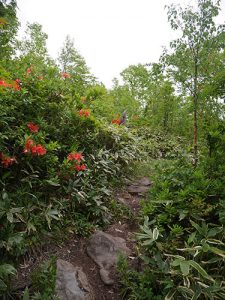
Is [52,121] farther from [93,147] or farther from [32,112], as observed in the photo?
[93,147]

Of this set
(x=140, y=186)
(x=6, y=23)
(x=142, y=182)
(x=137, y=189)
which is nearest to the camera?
(x=6, y=23)

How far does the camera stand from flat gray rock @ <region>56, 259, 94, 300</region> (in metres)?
2.45

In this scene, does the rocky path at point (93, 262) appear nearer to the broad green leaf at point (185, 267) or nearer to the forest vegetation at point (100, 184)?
the forest vegetation at point (100, 184)

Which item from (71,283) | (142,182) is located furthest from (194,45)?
(71,283)

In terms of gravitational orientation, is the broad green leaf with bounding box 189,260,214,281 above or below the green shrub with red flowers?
below

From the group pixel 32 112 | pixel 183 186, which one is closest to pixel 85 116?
pixel 32 112

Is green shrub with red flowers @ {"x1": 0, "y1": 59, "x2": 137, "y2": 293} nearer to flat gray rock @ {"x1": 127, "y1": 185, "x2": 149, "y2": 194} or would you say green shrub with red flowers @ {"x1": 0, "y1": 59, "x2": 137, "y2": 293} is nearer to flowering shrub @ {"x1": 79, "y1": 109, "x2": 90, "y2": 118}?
flowering shrub @ {"x1": 79, "y1": 109, "x2": 90, "y2": 118}

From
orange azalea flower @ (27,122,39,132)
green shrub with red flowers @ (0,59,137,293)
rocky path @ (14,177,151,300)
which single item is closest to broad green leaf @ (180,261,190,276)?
rocky path @ (14,177,151,300)

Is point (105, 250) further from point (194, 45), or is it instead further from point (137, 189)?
point (194, 45)

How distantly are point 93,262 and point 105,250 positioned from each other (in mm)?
221

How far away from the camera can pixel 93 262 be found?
3.01 meters

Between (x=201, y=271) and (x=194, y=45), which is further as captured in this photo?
(x=194, y=45)

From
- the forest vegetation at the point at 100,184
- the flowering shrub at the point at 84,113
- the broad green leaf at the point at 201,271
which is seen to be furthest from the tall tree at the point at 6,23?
the broad green leaf at the point at 201,271

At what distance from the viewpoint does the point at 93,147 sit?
4602 millimetres
